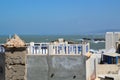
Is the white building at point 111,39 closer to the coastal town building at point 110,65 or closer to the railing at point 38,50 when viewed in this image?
the coastal town building at point 110,65

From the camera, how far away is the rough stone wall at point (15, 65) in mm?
7059

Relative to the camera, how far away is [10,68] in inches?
283

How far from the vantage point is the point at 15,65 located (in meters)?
7.14

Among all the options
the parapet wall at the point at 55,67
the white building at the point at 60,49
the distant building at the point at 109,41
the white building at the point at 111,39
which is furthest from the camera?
the distant building at the point at 109,41

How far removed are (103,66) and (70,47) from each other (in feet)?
29.1

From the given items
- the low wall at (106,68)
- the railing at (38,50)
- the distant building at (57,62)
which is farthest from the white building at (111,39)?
the distant building at (57,62)

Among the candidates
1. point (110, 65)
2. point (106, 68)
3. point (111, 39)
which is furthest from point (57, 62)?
point (111, 39)

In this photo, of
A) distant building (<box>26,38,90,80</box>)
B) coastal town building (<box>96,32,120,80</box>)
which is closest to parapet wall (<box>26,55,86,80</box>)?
distant building (<box>26,38,90,80</box>)

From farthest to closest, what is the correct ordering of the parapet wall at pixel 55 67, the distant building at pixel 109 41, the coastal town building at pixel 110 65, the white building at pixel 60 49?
1. the distant building at pixel 109 41
2. the coastal town building at pixel 110 65
3. the parapet wall at pixel 55 67
4. the white building at pixel 60 49

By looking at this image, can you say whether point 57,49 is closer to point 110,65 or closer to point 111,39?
point 110,65

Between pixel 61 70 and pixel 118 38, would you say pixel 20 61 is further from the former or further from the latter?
pixel 118 38

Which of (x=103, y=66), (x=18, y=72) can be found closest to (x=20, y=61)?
(x=18, y=72)

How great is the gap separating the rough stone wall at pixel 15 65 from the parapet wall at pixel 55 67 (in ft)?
26.2

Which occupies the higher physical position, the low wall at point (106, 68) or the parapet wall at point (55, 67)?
the parapet wall at point (55, 67)
